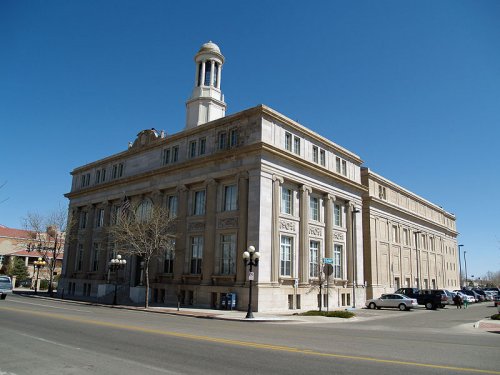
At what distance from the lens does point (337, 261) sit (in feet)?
128

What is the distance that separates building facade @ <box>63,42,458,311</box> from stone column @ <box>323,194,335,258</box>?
0.09 m

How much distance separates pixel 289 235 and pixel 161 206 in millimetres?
13187

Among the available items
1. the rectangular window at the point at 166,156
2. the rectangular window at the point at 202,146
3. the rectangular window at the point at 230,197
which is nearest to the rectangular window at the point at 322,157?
the rectangular window at the point at 230,197

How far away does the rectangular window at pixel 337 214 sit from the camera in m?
39.9

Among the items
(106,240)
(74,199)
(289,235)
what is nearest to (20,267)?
(74,199)

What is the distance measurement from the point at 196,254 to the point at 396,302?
1890 cm

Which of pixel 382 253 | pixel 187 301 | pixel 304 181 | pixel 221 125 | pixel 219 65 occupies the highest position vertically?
pixel 219 65

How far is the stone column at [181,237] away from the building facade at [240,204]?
9 centimetres

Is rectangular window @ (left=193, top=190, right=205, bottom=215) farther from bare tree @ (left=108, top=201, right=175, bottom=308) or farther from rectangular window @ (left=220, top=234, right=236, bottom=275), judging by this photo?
rectangular window @ (left=220, top=234, right=236, bottom=275)

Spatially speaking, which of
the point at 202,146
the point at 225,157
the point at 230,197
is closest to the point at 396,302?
the point at 230,197

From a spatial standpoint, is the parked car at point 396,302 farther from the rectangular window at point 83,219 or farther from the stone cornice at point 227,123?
the rectangular window at point 83,219

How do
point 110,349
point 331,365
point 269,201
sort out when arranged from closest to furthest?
point 331,365, point 110,349, point 269,201

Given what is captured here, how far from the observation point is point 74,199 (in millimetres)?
53156

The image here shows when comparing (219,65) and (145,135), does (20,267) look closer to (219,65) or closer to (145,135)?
(145,135)
